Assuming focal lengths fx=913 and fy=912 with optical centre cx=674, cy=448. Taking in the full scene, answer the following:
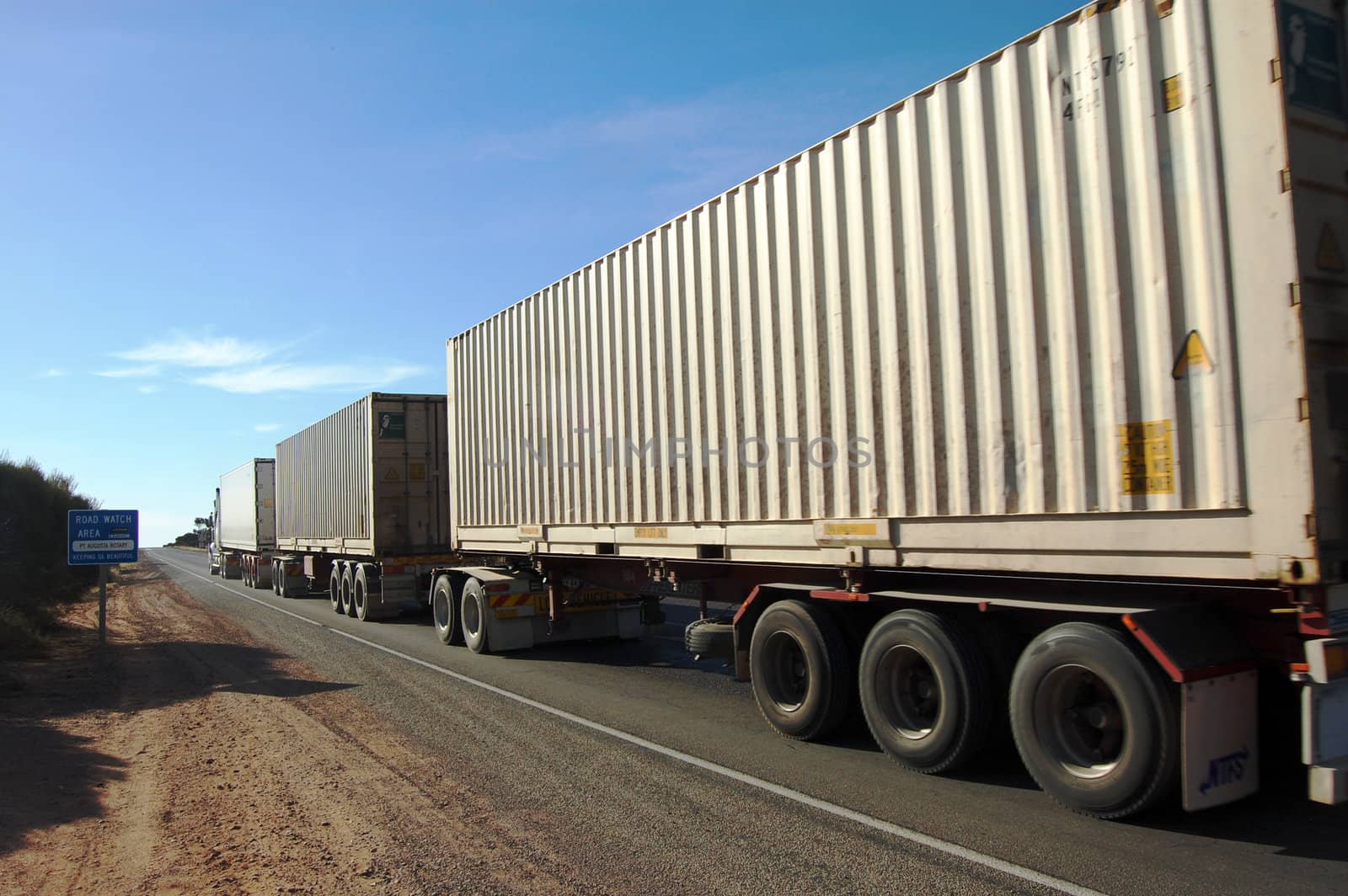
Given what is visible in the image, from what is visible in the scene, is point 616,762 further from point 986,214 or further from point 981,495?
point 986,214

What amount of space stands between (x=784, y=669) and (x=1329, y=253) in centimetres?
432

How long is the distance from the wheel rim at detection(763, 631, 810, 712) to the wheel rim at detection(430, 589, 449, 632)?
7.23m

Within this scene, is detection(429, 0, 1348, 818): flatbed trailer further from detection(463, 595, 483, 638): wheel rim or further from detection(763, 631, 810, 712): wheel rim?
detection(463, 595, 483, 638): wheel rim

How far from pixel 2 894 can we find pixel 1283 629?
6204 millimetres

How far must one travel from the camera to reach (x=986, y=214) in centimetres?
527

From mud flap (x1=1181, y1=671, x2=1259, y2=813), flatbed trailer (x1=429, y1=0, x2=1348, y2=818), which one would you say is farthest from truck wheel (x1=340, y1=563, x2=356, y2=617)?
mud flap (x1=1181, y1=671, x2=1259, y2=813)

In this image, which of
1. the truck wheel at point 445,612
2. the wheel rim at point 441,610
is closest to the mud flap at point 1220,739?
the truck wheel at point 445,612

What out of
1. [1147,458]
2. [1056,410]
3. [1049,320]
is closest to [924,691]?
[1056,410]

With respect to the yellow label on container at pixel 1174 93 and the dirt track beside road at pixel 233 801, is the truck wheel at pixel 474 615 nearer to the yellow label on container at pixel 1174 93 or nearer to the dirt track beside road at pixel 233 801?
the dirt track beside road at pixel 233 801

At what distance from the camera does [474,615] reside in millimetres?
12039

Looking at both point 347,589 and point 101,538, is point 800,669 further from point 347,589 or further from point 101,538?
point 347,589

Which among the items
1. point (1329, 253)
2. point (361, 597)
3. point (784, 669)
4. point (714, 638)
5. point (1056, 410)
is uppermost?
point (1329, 253)

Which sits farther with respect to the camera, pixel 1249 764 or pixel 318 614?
pixel 318 614

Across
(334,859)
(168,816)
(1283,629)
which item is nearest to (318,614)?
(168,816)
